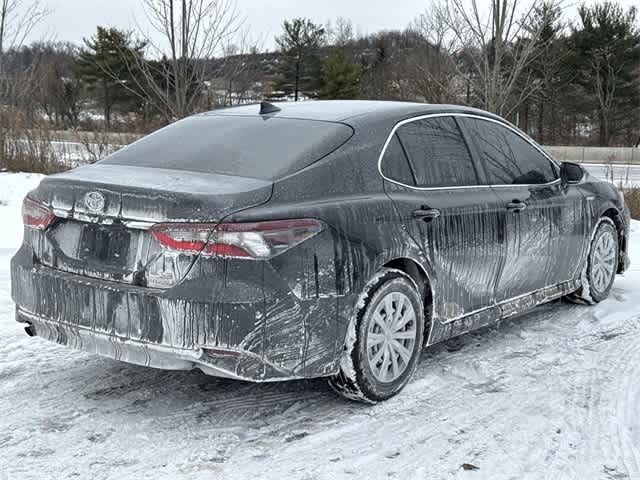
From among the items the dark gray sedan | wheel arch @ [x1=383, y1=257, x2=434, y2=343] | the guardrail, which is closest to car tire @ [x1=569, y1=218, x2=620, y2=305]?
the dark gray sedan

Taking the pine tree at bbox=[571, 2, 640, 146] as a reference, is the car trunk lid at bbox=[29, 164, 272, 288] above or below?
below

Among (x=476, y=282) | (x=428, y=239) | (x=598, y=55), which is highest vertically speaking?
(x=598, y=55)

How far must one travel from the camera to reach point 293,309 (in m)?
3.45

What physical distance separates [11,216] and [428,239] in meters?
7.20

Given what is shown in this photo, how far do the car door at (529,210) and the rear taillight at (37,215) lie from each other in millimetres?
2483

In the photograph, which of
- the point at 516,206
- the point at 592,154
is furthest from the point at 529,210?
the point at 592,154

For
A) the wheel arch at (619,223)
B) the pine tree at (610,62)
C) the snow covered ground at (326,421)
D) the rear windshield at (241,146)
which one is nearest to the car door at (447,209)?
the rear windshield at (241,146)

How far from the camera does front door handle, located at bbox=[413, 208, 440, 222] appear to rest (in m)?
4.11

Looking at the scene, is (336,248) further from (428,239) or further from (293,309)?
(428,239)

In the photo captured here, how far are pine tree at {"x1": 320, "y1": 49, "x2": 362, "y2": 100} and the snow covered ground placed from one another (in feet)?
167

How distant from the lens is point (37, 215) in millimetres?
3861

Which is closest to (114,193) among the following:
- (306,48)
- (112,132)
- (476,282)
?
(476,282)

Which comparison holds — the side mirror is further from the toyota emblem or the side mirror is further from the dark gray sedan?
the toyota emblem

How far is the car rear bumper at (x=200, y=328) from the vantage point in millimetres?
3342
